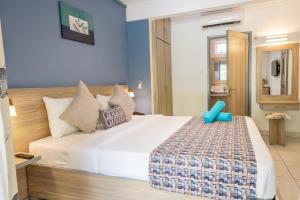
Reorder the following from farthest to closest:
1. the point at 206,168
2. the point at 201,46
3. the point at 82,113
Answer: the point at 201,46 → the point at 82,113 → the point at 206,168

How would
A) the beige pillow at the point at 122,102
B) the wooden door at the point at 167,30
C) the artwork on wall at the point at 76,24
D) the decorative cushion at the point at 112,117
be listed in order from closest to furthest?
the decorative cushion at the point at 112,117 → the artwork on wall at the point at 76,24 → the beige pillow at the point at 122,102 → the wooden door at the point at 167,30

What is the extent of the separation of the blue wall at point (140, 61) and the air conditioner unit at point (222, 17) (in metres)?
1.51

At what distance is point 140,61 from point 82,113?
80.7 inches

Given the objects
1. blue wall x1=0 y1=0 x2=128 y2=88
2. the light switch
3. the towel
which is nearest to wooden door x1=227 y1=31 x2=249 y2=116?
the towel

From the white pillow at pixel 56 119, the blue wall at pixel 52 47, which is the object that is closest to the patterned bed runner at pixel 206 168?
the white pillow at pixel 56 119

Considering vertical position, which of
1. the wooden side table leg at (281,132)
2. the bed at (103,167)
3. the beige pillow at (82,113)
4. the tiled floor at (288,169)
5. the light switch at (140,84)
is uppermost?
the light switch at (140,84)

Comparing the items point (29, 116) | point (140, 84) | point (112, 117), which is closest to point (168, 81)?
point (140, 84)

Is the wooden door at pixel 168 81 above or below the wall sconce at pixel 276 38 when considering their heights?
below

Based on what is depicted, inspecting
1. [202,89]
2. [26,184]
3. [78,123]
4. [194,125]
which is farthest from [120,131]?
[202,89]

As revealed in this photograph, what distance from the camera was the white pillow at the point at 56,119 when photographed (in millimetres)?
2135

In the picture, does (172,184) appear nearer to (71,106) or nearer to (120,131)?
(120,131)

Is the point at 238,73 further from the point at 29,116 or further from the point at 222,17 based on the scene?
the point at 29,116

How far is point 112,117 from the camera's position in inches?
99.4

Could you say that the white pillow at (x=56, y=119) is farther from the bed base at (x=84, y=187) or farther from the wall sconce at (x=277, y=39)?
the wall sconce at (x=277, y=39)
